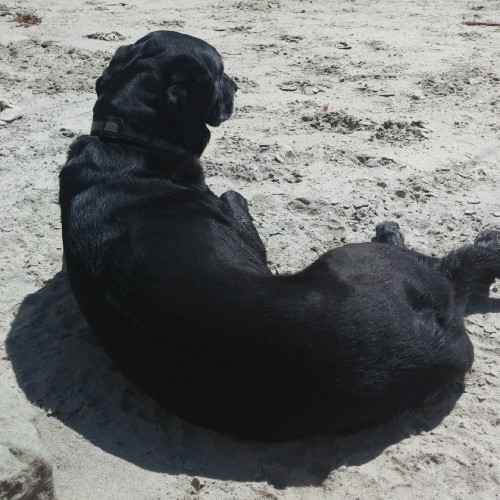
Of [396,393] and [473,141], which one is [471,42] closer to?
[473,141]

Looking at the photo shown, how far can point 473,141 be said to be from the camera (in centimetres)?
550

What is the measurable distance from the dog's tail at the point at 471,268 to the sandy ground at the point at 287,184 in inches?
5.8

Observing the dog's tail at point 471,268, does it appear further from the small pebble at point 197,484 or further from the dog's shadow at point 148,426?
the small pebble at point 197,484

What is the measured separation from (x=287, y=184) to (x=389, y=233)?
943 millimetres

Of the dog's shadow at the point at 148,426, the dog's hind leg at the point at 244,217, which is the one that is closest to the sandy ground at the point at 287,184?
the dog's shadow at the point at 148,426

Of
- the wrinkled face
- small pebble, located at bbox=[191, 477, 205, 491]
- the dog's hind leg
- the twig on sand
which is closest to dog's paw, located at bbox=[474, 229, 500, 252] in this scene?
the dog's hind leg

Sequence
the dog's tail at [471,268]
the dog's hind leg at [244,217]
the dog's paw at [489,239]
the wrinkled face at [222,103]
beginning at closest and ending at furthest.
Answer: the dog's tail at [471,268], the dog's hind leg at [244,217], the wrinkled face at [222,103], the dog's paw at [489,239]

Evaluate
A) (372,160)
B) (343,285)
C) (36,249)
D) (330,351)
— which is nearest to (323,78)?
(372,160)

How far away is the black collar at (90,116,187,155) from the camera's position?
12.7ft

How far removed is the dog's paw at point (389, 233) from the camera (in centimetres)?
438

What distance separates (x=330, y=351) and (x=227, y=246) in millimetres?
850

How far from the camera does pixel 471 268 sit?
152 inches

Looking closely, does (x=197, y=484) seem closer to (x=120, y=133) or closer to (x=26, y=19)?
(x=120, y=133)

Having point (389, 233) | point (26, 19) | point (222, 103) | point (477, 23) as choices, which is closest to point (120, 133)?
point (222, 103)
